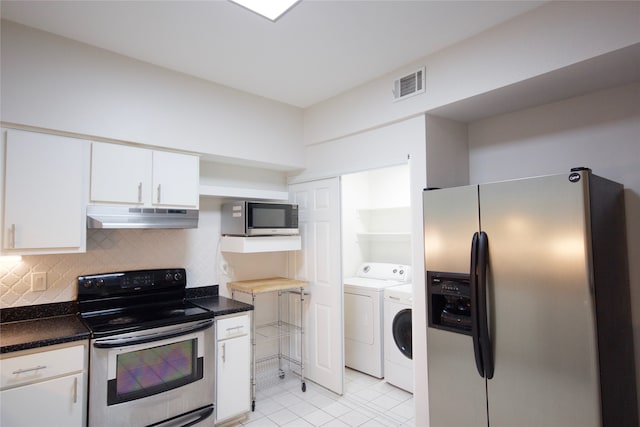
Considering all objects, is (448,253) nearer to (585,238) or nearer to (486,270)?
(486,270)

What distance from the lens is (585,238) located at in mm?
1601

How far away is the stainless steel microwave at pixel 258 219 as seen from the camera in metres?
3.04

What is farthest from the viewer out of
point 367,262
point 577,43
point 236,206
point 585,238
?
point 367,262

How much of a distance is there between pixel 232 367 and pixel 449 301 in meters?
1.69

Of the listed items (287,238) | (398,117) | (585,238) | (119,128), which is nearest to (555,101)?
(398,117)

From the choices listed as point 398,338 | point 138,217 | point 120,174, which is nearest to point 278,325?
point 398,338

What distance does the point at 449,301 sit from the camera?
220 cm

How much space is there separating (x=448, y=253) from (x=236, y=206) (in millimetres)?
1856

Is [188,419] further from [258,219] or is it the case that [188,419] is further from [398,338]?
[398,338]

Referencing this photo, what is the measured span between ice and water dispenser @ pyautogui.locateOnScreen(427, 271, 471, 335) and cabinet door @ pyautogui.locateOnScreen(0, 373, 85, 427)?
2.16 m

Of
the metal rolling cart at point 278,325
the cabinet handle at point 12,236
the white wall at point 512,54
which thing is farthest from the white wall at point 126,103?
the metal rolling cart at point 278,325

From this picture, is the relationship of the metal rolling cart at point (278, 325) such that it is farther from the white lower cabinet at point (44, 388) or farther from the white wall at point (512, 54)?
the white wall at point (512, 54)

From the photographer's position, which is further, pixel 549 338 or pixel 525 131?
pixel 525 131

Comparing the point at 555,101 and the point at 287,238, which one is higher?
the point at 555,101
